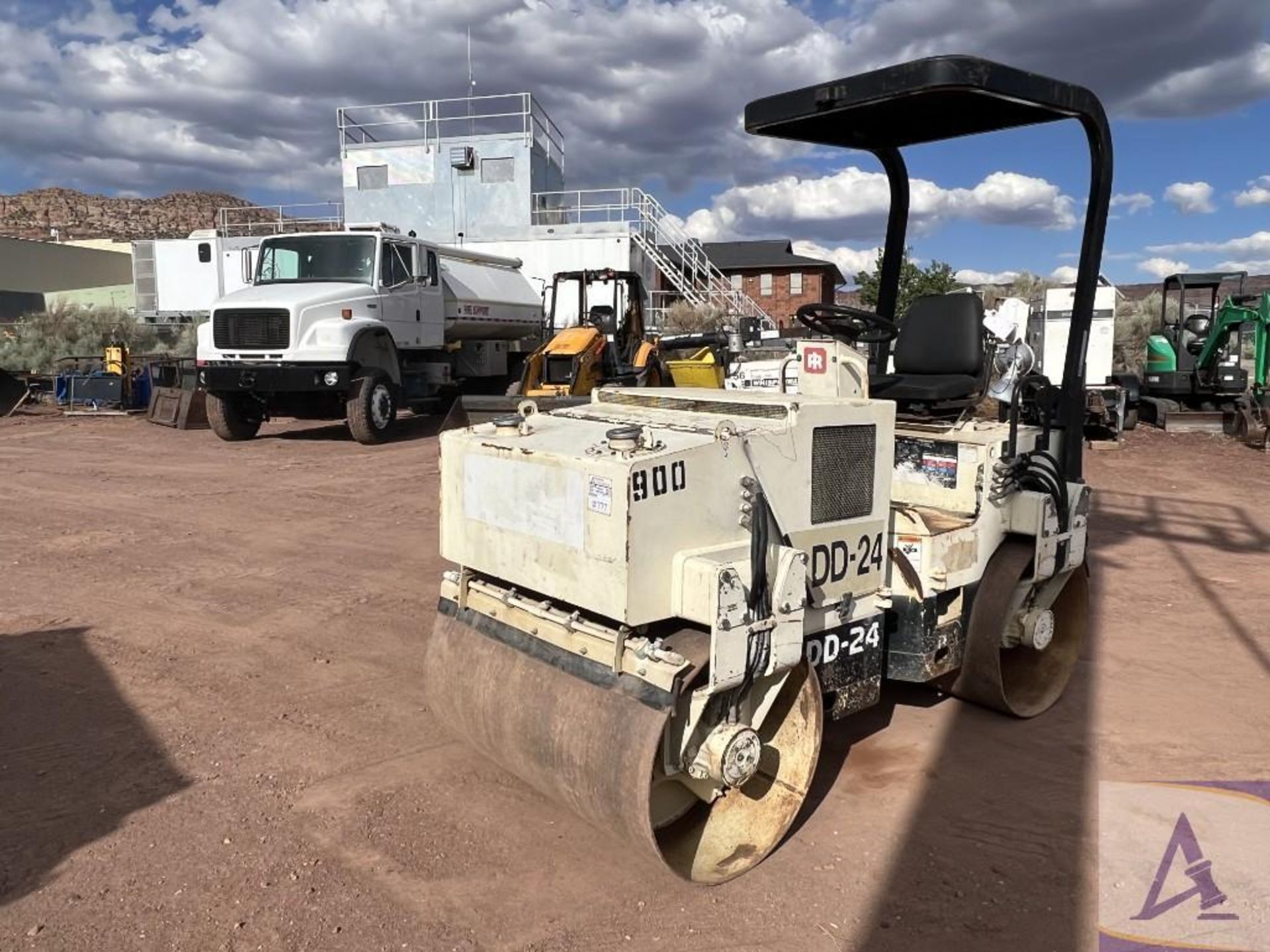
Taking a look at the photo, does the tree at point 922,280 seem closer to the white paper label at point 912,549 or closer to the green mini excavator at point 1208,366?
the green mini excavator at point 1208,366

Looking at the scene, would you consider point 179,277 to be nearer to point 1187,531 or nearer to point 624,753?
point 1187,531

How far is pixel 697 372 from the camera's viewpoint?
15531 millimetres

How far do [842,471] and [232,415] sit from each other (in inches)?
480

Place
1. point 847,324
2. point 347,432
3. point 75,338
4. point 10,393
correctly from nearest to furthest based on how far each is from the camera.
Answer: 1. point 847,324
2. point 347,432
3. point 10,393
4. point 75,338

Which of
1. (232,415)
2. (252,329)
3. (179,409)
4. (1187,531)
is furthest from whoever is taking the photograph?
(179,409)

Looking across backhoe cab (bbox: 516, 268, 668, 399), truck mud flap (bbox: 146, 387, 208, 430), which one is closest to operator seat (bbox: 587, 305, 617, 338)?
backhoe cab (bbox: 516, 268, 668, 399)

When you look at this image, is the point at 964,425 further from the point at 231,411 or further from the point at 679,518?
the point at 231,411

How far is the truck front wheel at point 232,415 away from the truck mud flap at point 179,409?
133cm

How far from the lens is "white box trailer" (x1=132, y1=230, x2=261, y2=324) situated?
1171 inches

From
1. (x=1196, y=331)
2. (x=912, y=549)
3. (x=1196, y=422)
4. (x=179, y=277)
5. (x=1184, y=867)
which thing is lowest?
(x=1184, y=867)

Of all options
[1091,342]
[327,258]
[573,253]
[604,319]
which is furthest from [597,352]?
[573,253]

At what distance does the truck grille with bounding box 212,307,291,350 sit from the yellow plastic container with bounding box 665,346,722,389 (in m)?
5.74

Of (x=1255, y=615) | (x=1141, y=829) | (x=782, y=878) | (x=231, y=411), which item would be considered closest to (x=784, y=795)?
(x=782, y=878)

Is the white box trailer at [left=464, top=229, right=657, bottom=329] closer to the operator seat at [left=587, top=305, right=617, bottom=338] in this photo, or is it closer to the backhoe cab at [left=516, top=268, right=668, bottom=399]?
the backhoe cab at [left=516, top=268, right=668, bottom=399]
